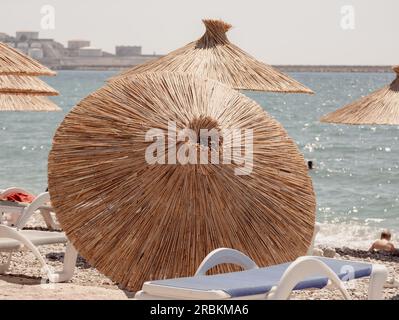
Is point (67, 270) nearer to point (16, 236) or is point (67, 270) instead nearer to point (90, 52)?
point (16, 236)

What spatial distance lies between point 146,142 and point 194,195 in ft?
1.31

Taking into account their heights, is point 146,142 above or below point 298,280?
above

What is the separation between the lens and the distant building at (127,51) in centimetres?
9812

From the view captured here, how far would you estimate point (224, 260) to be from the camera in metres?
5.16

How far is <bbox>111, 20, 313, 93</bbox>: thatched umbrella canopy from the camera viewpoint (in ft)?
29.4

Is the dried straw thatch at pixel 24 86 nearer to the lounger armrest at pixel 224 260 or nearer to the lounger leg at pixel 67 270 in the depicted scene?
the lounger leg at pixel 67 270

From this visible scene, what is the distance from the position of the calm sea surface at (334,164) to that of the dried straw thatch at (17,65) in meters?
6.81

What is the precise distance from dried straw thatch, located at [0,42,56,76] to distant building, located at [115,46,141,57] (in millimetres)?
90796

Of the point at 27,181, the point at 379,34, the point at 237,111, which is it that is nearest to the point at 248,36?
the point at 379,34

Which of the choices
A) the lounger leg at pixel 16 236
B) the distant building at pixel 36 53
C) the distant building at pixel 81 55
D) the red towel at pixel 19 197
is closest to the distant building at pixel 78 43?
the distant building at pixel 81 55

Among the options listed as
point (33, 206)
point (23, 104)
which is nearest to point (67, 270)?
point (33, 206)

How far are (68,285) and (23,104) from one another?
5.54 m
